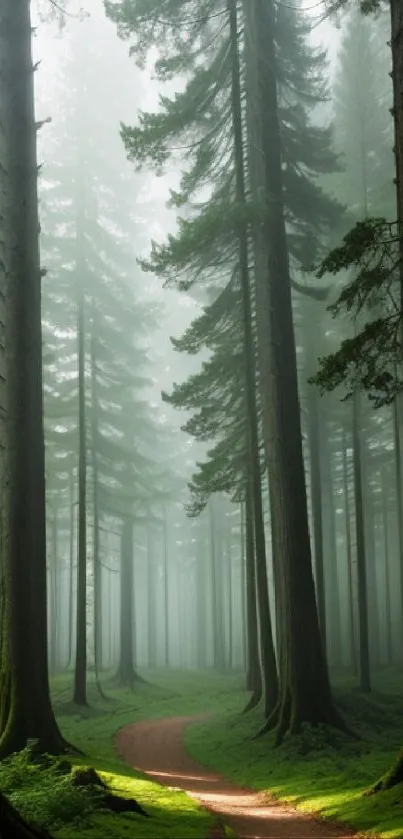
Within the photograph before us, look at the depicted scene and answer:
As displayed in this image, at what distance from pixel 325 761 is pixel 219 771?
2267 mm

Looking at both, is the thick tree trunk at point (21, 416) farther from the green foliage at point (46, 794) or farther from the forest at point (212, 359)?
the green foliage at point (46, 794)

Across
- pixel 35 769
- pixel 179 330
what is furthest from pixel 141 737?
pixel 179 330

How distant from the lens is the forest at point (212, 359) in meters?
8.04

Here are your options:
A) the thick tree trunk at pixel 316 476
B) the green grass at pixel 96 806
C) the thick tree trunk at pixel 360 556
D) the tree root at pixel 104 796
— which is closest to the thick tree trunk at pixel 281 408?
the green grass at pixel 96 806

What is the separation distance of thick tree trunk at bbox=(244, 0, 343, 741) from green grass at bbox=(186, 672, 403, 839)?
0.71 meters

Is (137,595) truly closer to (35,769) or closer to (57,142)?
(57,142)

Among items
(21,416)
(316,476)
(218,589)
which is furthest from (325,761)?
(218,589)

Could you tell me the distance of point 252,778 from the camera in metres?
11.4

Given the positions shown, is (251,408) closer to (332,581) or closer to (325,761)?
(325,761)

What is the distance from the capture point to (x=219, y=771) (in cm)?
1262

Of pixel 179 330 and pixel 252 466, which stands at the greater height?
pixel 179 330

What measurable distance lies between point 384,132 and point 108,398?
13.3 m

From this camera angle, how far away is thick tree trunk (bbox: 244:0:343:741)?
13.0 metres

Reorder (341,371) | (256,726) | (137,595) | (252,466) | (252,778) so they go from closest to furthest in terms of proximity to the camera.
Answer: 1. (341,371)
2. (252,778)
3. (256,726)
4. (252,466)
5. (137,595)
